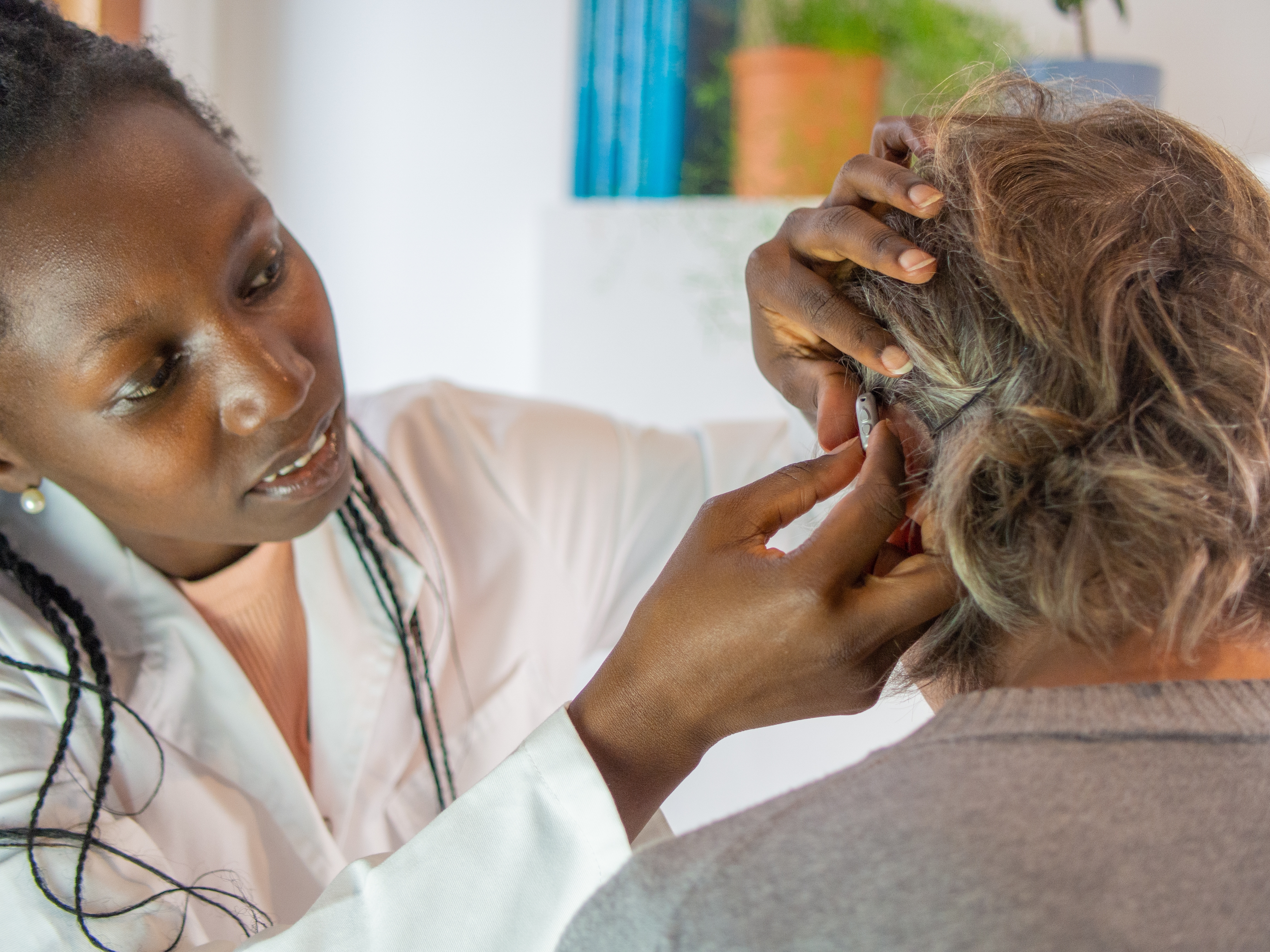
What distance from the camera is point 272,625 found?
108cm

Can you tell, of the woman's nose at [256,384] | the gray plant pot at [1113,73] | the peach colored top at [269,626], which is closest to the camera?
the woman's nose at [256,384]

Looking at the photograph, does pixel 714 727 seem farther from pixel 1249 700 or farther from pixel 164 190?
pixel 164 190

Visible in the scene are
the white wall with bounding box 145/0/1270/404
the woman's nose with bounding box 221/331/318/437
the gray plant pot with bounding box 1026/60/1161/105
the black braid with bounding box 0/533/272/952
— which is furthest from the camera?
the white wall with bounding box 145/0/1270/404

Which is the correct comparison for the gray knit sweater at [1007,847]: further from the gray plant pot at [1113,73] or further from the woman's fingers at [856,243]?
the gray plant pot at [1113,73]

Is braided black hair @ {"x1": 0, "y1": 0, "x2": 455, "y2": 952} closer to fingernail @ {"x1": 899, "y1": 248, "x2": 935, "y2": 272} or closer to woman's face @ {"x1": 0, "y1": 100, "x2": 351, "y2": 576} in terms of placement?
woman's face @ {"x1": 0, "y1": 100, "x2": 351, "y2": 576}

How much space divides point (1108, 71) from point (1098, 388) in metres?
0.80

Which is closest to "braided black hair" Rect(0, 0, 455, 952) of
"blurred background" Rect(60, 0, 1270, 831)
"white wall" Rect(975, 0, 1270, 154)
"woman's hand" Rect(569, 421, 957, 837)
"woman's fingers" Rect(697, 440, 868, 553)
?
"blurred background" Rect(60, 0, 1270, 831)

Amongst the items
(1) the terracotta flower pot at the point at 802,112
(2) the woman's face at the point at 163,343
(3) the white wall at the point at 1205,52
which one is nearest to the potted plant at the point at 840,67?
(1) the terracotta flower pot at the point at 802,112

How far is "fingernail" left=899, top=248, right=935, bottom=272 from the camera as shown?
61 centimetres

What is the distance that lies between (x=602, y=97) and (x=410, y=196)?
17.0 inches

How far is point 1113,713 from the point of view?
54 centimetres

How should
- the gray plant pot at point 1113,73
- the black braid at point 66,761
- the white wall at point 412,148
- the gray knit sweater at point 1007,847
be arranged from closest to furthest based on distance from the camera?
the gray knit sweater at point 1007,847
the black braid at point 66,761
the gray plant pot at point 1113,73
the white wall at point 412,148

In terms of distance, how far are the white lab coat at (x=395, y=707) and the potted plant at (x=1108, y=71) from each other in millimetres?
519

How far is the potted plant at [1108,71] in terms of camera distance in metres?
1.17
